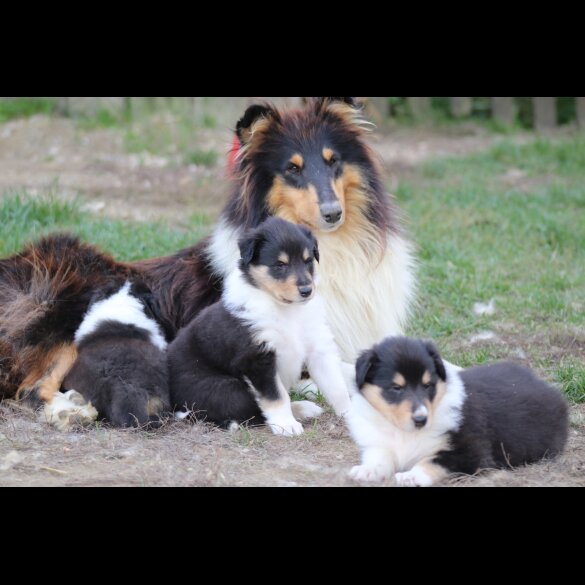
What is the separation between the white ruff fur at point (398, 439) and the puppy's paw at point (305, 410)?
3.79 ft

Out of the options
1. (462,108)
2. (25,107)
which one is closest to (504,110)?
(462,108)

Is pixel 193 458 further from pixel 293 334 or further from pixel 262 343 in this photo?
pixel 293 334

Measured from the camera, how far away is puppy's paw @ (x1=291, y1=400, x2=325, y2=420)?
231 inches

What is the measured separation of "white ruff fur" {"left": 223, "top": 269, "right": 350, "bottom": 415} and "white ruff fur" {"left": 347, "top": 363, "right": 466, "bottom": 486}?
3.02 ft

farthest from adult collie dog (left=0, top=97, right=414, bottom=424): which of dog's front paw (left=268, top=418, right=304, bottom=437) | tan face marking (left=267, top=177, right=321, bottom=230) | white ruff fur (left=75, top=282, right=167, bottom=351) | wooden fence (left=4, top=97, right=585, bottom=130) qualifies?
wooden fence (left=4, top=97, right=585, bottom=130)

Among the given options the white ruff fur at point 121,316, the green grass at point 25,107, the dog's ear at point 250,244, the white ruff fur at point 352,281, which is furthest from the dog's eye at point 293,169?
the green grass at point 25,107

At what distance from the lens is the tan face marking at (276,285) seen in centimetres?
532

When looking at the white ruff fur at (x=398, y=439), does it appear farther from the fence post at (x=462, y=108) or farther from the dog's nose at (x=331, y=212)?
the fence post at (x=462, y=108)

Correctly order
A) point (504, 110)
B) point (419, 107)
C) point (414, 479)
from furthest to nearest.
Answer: point (419, 107)
point (504, 110)
point (414, 479)

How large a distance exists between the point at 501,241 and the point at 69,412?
216 inches

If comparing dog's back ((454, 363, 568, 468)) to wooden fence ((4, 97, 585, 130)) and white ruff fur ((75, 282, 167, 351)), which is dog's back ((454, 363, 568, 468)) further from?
wooden fence ((4, 97, 585, 130))

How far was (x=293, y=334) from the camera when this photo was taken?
18.2 ft

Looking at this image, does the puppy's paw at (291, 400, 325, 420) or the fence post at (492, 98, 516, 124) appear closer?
the puppy's paw at (291, 400, 325, 420)

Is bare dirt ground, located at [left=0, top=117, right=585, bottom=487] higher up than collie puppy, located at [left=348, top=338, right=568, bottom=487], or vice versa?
collie puppy, located at [left=348, top=338, right=568, bottom=487]
